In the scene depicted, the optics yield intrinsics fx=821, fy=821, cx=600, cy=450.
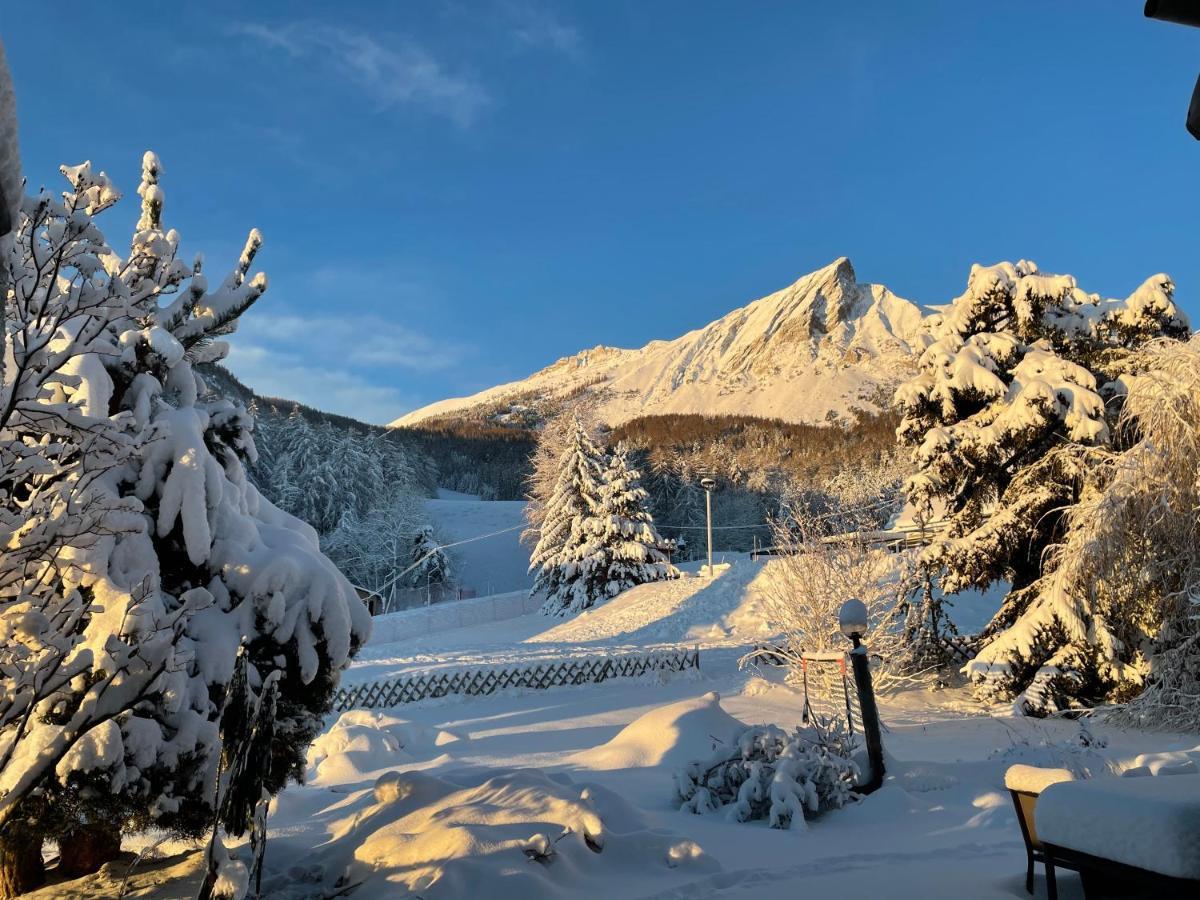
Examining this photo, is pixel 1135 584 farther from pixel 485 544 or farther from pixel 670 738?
pixel 485 544

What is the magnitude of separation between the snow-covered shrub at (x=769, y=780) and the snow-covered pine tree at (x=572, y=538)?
26.0 meters

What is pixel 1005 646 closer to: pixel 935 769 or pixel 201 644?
pixel 935 769

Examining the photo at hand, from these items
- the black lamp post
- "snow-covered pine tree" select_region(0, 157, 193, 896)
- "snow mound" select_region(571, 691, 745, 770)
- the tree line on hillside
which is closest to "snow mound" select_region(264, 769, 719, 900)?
"snow-covered pine tree" select_region(0, 157, 193, 896)

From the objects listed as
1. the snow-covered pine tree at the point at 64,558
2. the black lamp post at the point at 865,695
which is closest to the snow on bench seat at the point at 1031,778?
the black lamp post at the point at 865,695

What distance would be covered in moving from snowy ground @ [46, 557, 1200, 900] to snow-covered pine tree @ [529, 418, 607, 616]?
64.8ft

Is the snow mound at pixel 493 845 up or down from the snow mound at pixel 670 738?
up

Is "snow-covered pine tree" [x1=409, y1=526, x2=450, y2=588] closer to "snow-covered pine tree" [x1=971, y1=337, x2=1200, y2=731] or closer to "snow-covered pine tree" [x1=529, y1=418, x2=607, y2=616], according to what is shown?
"snow-covered pine tree" [x1=529, y1=418, x2=607, y2=616]

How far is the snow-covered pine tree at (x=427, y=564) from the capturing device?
4584cm

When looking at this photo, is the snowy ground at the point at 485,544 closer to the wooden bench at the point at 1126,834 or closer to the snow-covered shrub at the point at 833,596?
the snow-covered shrub at the point at 833,596

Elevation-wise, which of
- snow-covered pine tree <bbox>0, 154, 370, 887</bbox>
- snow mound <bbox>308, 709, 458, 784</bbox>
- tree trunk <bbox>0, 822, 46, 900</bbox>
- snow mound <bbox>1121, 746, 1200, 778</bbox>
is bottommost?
snow mound <bbox>308, 709, 458, 784</bbox>

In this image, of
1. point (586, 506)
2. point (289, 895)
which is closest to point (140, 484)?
point (289, 895)

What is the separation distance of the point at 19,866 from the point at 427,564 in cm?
4148

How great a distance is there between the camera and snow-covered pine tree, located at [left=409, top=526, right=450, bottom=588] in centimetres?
4584

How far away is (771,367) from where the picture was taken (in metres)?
155
